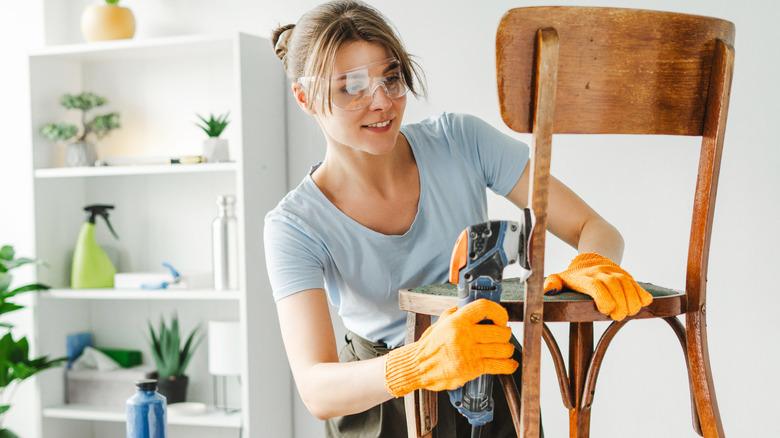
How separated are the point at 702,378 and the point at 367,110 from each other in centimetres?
68

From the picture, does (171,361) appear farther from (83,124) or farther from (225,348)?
(83,124)

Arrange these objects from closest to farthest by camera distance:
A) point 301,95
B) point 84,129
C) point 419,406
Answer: point 419,406 < point 301,95 < point 84,129

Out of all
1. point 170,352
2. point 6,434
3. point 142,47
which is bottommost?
point 6,434

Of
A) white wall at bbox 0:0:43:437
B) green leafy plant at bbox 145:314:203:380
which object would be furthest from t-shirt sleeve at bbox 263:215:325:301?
white wall at bbox 0:0:43:437

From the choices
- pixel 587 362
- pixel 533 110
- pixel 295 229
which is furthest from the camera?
pixel 295 229

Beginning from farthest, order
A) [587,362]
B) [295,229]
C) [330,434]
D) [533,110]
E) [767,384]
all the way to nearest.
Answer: [767,384] → [330,434] → [295,229] → [587,362] → [533,110]

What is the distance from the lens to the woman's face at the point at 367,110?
1451mm

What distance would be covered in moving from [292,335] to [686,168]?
1452 mm

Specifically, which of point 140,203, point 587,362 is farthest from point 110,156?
point 587,362

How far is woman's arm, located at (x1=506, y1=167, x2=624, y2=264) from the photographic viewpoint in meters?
1.45

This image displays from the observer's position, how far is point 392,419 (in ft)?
5.62

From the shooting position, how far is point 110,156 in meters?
3.06

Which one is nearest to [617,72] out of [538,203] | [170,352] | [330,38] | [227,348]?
[538,203]

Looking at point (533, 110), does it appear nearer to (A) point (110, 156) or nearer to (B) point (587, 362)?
(B) point (587, 362)
